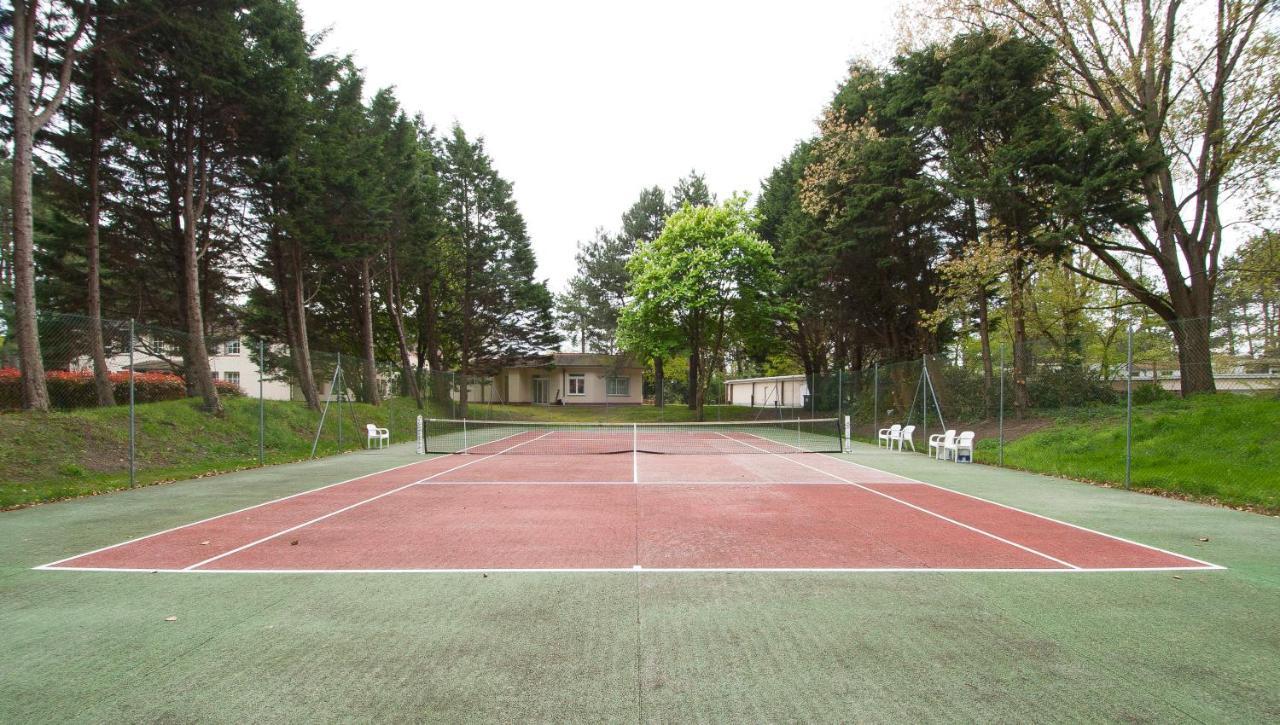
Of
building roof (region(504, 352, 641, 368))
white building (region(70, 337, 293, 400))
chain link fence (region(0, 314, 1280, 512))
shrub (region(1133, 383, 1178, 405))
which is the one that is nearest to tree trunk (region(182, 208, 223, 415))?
chain link fence (region(0, 314, 1280, 512))

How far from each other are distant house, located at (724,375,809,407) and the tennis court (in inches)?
924

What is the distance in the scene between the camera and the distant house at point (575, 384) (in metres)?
48.9

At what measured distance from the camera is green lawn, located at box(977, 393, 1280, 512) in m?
9.96

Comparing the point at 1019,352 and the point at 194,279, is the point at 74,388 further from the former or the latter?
the point at 1019,352

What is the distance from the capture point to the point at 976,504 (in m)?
9.22

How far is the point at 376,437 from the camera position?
20203mm

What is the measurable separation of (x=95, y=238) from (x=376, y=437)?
8763 mm

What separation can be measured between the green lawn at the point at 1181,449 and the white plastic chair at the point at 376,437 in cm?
1755

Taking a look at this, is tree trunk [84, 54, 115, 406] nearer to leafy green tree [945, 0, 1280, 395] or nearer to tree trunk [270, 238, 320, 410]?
tree trunk [270, 238, 320, 410]

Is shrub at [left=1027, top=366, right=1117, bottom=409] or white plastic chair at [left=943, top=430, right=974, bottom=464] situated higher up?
shrub at [left=1027, top=366, right=1117, bottom=409]

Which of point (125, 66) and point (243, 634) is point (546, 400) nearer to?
point (125, 66)

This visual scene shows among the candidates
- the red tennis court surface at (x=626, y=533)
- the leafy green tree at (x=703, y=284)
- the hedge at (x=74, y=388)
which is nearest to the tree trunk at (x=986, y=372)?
the red tennis court surface at (x=626, y=533)

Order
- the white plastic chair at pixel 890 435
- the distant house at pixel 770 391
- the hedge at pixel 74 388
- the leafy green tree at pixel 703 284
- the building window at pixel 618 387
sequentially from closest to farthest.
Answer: the hedge at pixel 74 388 < the white plastic chair at pixel 890 435 < the leafy green tree at pixel 703 284 < the distant house at pixel 770 391 < the building window at pixel 618 387

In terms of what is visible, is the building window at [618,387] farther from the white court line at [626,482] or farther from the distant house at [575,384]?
the white court line at [626,482]
